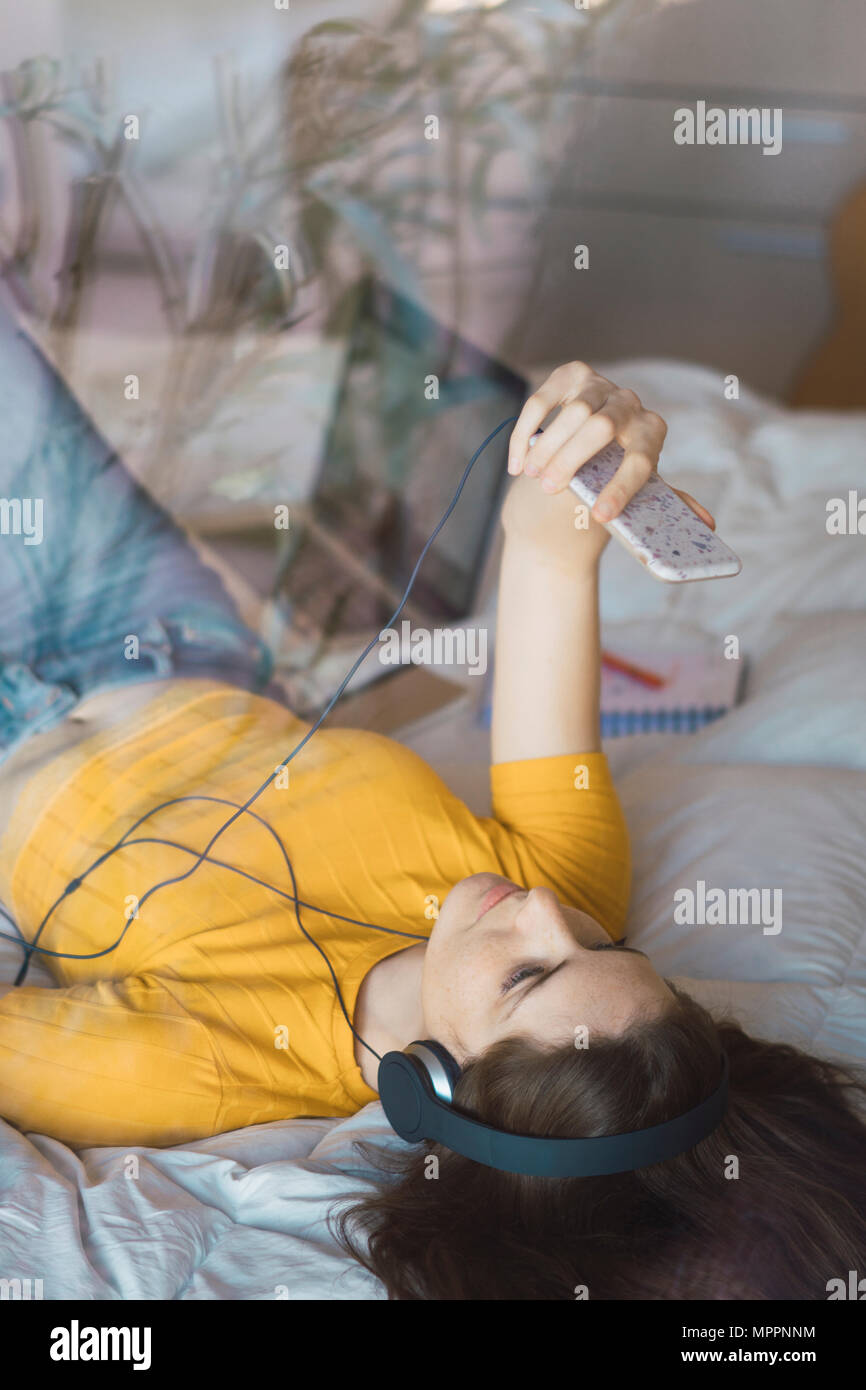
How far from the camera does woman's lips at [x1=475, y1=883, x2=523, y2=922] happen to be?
0.73 metres

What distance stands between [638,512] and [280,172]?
0.42 m

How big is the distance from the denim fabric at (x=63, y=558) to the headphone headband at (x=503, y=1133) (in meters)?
0.34

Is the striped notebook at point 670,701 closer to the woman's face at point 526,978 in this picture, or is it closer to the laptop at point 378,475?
the laptop at point 378,475

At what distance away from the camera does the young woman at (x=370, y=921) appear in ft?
2.15

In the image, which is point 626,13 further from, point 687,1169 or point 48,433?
point 687,1169

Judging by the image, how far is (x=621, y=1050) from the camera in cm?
67

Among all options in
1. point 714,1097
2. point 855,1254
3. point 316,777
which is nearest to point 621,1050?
point 714,1097

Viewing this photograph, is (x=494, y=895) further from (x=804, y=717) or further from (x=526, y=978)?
(x=804, y=717)

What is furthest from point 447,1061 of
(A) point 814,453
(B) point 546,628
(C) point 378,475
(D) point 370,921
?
(A) point 814,453

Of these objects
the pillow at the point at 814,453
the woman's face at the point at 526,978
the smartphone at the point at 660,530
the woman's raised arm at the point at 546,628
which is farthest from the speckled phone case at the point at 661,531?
the pillow at the point at 814,453

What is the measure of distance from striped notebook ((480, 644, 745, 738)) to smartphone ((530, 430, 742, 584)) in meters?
0.67

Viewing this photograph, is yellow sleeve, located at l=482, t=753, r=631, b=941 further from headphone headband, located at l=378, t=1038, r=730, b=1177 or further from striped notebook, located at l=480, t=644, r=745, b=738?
striped notebook, located at l=480, t=644, r=745, b=738

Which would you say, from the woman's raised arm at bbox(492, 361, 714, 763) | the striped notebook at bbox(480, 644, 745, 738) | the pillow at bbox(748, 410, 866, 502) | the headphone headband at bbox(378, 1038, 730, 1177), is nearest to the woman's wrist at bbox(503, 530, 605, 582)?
the woman's raised arm at bbox(492, 361, 714, 763)
